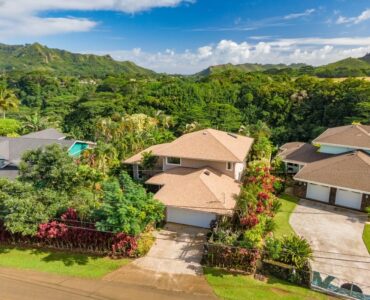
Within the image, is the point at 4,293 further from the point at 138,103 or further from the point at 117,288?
the point at 138,103

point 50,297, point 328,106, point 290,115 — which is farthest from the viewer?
point 290,115

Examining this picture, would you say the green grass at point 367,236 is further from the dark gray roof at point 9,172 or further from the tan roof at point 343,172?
the dark gray roof at point 9,172

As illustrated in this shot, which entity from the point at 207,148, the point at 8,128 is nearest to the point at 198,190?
the point at 207,148

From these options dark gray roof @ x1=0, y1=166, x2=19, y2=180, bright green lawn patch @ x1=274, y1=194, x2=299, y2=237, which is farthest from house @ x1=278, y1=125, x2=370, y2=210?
dark gray roof @ x1=0, y1=166, x2=19, y2=180

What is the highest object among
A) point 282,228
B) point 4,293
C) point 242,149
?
point 242,149

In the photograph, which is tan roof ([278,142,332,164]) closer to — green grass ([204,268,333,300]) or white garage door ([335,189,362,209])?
white garage door ([335,189,362,209])

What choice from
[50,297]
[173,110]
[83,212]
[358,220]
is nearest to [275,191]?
[358,220]

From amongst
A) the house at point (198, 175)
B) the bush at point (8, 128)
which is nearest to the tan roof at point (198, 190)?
the house at point (198, 175)
